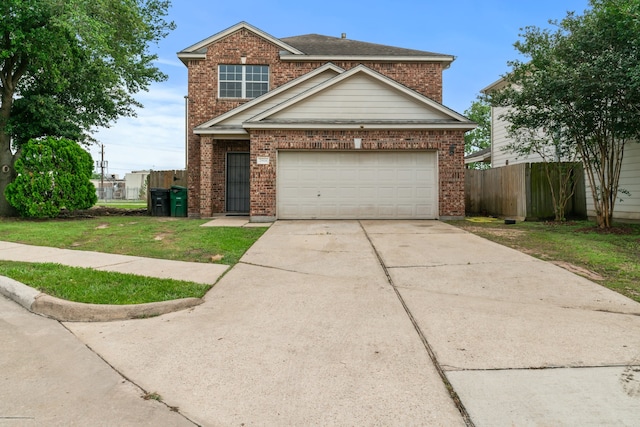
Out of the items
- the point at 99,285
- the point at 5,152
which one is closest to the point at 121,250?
the point at 99,285

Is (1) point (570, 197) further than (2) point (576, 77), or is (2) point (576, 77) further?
(1) point (570, 197)

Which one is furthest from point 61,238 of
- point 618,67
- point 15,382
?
point 618,67

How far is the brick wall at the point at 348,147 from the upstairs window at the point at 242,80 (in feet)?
14.4

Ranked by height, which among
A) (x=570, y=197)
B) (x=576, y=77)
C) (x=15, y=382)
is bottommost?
(x=15, y=382)

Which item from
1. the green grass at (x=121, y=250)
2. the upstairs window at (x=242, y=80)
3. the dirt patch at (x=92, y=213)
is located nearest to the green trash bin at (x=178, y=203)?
the dirt patch at (x=92, y=213)

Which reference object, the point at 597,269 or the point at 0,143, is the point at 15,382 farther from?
the point at 0,143

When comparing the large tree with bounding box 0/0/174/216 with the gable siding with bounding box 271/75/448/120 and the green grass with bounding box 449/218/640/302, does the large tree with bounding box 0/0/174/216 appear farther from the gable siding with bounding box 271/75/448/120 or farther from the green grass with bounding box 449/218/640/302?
the green grass with bounding box 449/218/640/302

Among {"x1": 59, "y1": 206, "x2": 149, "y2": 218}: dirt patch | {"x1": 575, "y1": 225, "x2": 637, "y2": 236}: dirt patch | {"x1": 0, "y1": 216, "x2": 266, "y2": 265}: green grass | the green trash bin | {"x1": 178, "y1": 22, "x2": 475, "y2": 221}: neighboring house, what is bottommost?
{"x1": 0, "y1": 216, "x2": 266, "y2": 265}: green grass

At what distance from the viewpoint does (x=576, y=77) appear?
9.23 metres

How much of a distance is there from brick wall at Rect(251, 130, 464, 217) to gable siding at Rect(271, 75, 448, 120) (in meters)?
0.58

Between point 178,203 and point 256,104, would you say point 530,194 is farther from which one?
point 178,203

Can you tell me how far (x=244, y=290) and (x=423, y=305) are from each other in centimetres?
226

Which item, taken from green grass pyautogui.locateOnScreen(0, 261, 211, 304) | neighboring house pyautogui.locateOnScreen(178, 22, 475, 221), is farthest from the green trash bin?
green grass pyautogui.locateOnScreen(0, 261, 211, 304)

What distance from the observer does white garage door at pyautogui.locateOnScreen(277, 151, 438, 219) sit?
12.8 metres
